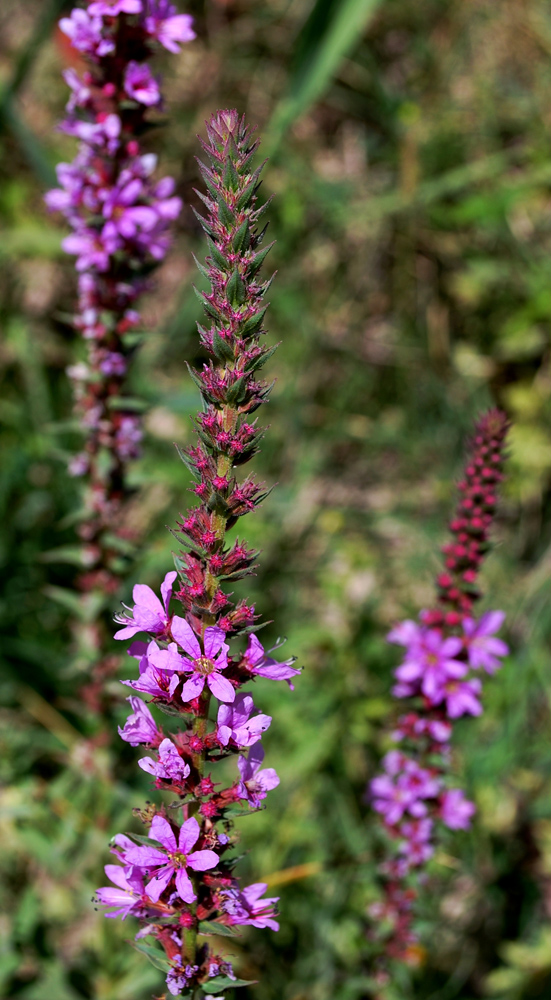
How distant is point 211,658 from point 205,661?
0.02 metres

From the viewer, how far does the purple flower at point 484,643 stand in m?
3.38

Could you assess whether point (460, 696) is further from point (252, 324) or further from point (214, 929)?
point (252, 324)

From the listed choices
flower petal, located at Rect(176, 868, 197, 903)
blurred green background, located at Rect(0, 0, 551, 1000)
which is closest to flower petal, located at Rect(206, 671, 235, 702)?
flower petal, located at Rect(176, 868, 197, 903)

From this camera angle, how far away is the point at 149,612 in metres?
2.17

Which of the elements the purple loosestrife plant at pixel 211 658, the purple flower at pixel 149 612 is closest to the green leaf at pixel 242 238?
the purple loosestrife plant at pixel 211 658

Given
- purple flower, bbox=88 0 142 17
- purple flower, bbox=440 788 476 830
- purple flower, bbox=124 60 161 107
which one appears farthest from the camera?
purple flower, bbox=440 788 476 830

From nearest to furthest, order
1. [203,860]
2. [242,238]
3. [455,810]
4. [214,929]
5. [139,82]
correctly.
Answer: [242,238] < [203,860] < [214,929] < [139,82] < [455,810]

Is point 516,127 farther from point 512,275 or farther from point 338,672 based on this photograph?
point 338,672

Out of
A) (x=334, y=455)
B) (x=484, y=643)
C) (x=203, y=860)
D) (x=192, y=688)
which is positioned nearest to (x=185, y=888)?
(x=203, y=860)

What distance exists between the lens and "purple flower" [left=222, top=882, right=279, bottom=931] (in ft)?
7.18

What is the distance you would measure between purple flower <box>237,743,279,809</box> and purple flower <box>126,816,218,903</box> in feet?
0.65

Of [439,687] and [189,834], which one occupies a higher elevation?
[189,834]

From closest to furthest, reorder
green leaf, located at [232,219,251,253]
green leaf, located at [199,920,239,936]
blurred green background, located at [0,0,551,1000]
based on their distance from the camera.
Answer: green leaf, located at [232,219,251,253]
green leaf, located at [199,920,239,936]
blurred green background, located at [0,0,551,1000]

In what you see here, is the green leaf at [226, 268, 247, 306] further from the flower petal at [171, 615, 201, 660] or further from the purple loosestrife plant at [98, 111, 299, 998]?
the flower petal at [171, 615, 201, 660]
